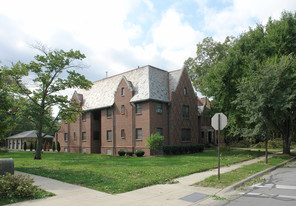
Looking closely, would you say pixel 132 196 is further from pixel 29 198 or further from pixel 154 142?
pixel 154 142

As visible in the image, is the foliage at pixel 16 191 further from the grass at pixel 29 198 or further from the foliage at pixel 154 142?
the foliage at pixel 154 142

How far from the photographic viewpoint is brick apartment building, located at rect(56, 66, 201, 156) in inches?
1109

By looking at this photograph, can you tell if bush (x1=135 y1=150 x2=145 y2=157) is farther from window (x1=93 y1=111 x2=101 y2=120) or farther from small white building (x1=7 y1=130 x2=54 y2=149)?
small white building (x1=7 y1=130 x2=54 y2=149)

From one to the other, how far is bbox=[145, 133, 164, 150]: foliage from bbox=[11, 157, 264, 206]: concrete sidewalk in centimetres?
1460

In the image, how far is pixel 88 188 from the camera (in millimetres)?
9602

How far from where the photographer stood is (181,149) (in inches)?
1101

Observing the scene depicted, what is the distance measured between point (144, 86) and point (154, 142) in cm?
705

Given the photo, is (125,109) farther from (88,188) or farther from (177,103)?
(88,188)

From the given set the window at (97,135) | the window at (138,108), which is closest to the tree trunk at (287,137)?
the window at (138,108)

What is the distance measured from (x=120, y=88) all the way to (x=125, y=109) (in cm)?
284

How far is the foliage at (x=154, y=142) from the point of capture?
25.2 meters

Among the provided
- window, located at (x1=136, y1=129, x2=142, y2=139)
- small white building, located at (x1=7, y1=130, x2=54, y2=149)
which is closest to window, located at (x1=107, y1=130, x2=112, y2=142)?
window, located at (x1=136, y1=129, x2=142, y2=139)

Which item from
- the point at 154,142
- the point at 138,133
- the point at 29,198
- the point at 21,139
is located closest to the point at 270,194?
the point at 29,198

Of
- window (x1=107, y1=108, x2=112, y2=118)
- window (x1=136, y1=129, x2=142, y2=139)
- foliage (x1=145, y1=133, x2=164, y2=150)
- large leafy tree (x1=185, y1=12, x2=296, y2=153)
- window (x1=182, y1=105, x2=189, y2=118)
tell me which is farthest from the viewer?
window (x1=107, y1=108, x2=112, y2=118)
